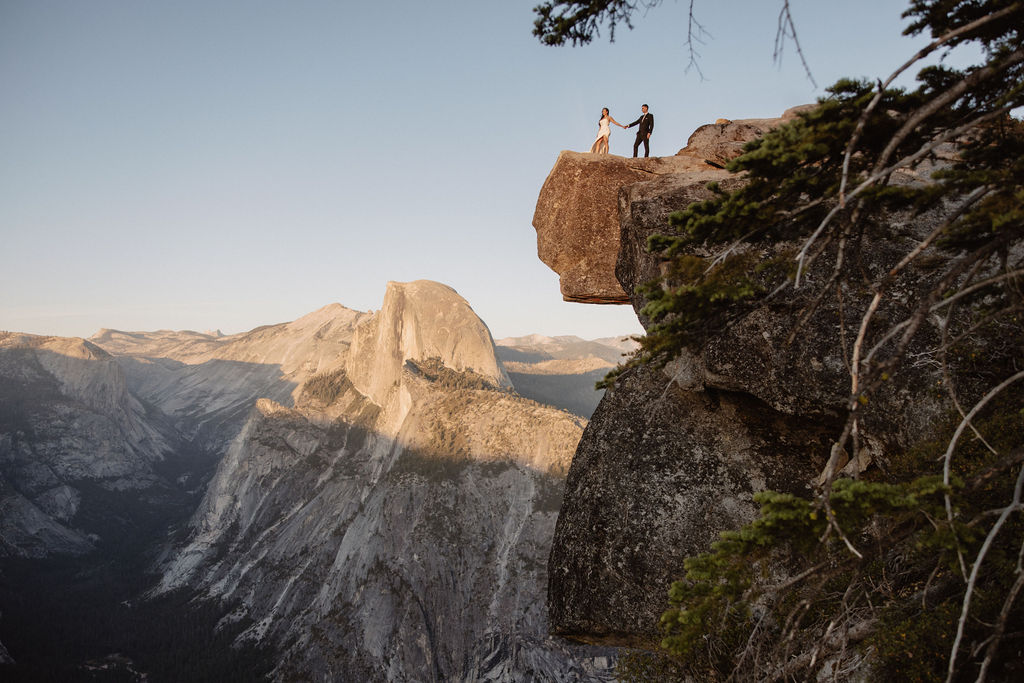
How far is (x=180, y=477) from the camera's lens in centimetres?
15612

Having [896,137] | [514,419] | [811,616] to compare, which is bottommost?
[514,419]

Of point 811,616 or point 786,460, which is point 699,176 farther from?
point 811,616

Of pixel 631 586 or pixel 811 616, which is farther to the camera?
pixel 631 586

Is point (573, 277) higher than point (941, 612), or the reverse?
point (573, 277)

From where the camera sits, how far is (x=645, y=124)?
17875mm

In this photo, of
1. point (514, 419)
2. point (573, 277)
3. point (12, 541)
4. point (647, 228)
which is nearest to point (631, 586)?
point (647, 228)

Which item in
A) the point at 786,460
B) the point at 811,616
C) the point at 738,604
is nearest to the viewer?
the point at 738,604

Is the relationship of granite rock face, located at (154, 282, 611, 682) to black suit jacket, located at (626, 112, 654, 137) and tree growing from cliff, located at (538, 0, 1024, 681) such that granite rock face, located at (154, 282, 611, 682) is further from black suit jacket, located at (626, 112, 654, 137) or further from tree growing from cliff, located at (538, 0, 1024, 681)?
tree growing from cliff, located at (538, 0, 1024, 681)

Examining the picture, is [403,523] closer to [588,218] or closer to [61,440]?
[588,218]

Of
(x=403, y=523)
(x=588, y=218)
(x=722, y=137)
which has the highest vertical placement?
(x=722, y=137)

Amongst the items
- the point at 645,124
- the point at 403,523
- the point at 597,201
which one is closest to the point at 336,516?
the point at 403,523

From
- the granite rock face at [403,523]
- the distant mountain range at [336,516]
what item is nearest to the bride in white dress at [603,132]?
the distant mountain range at [336,516]

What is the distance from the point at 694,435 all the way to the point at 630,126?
36.8 feet

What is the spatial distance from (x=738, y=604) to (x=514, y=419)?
82.6 metres
